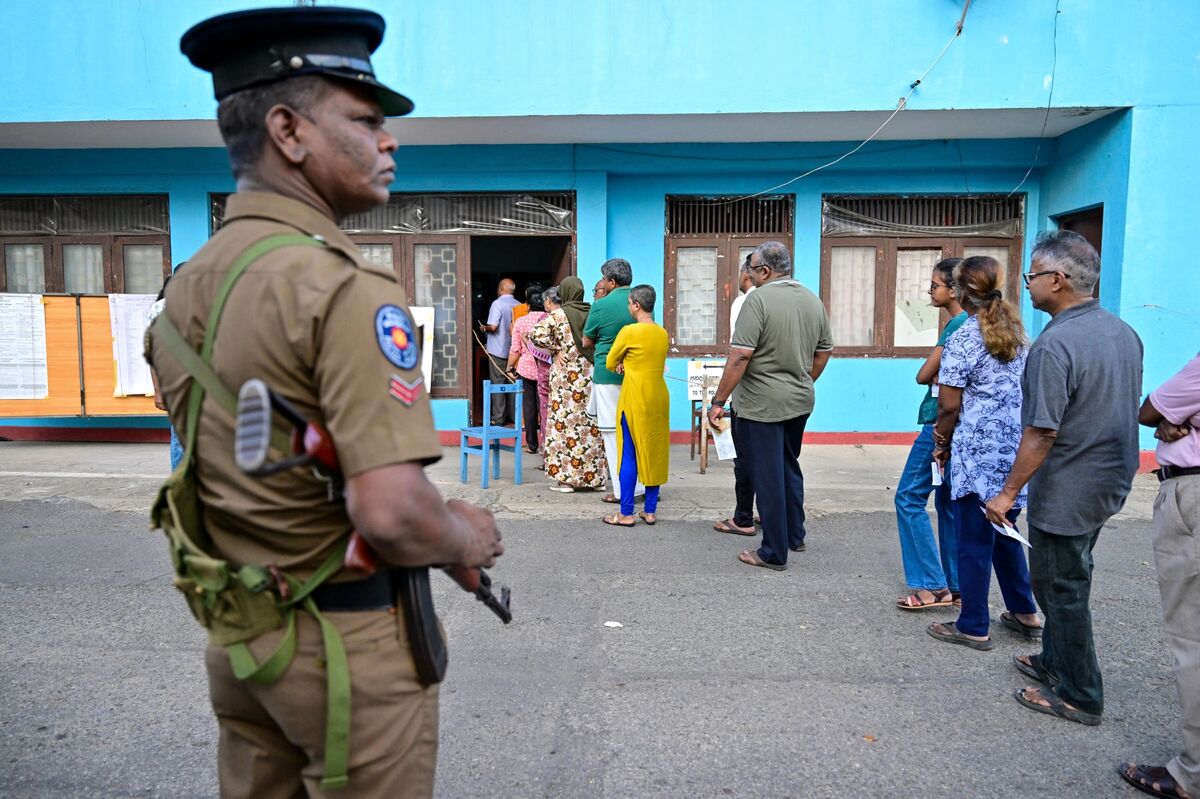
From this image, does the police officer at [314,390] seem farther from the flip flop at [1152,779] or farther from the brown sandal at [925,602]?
the brown sandal at [925,602]

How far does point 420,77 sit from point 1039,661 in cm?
705

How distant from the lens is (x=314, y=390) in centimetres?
146

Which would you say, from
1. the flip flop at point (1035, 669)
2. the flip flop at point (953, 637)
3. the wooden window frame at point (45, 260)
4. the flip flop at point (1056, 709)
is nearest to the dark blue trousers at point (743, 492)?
the flip flop at point (953, 637)

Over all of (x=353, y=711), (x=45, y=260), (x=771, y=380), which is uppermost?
(x=45, y=260)

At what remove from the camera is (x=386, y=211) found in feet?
32.1

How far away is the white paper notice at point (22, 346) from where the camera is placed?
9164 millimetres

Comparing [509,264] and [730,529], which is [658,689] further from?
[509,264]

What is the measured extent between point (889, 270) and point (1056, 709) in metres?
6.83

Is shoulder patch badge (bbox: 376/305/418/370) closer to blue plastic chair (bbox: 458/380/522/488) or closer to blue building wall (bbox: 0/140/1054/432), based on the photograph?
blue plastic chair (bbox: 458/380/522/488)

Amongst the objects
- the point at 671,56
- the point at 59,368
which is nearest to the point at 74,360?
the point at 59,368

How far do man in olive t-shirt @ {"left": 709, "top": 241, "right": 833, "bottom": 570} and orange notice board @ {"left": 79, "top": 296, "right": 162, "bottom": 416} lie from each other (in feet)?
22.2

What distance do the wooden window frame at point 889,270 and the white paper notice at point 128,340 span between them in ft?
23.7

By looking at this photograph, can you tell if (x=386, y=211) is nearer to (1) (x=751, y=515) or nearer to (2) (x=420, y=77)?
(2) (x=420, y=77)

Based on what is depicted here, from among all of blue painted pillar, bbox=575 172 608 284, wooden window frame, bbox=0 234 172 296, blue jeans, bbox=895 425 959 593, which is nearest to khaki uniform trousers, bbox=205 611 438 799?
blue jeans, bbox=895 425 959 593
